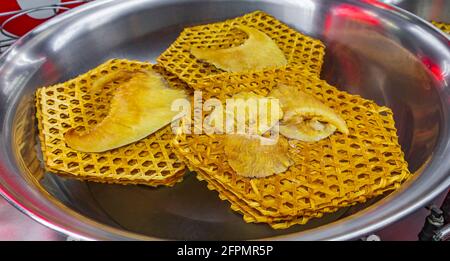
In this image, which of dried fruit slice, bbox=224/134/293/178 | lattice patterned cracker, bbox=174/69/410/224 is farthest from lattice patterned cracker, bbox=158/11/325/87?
dried fruit slice, bbox=224/134/293/178

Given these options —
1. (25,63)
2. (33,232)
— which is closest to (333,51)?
(25,63)

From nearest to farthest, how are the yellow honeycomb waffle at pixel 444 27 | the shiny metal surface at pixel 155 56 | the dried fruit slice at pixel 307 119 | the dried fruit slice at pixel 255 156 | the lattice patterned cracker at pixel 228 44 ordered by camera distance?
1. the shiny metal surface at pixel 155 56
2. the dried fruit slice at pixel 255 156
3. the dried fruit slice at pixel 307 119
4. the lattice patterned cracker at pixel 228 44
5. the yellow honeycomb waffle at pixel 444 27

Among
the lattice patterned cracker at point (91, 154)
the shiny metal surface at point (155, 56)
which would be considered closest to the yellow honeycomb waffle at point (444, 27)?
the shiny metal surface at point (155, 56)

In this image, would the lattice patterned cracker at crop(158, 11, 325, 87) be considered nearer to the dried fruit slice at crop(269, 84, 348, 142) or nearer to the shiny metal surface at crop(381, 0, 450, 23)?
the dried fruit slice at crop(269, 84, 348, 142)

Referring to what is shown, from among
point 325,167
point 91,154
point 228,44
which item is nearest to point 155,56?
point 228,44

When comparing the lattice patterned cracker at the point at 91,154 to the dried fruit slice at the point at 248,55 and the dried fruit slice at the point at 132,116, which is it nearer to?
the dried fruit slice at the point at 132,116
